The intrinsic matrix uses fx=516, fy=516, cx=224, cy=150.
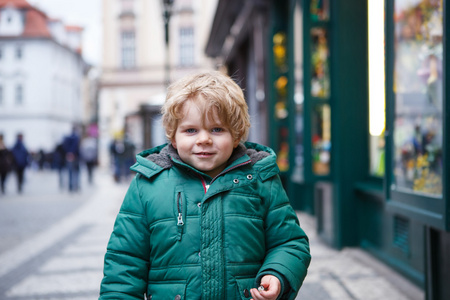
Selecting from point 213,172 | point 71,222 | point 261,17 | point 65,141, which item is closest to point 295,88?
point 261,17

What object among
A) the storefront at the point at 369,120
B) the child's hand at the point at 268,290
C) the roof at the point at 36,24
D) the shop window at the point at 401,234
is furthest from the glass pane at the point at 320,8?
the roof at the point at 36,24

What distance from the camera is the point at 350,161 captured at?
5504 millimetres

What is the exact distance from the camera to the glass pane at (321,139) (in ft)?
19.7

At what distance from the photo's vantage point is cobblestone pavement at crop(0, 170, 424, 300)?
4016mm

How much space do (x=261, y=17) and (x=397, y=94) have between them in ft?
19.3

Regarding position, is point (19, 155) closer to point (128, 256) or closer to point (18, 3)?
point (18, 3)

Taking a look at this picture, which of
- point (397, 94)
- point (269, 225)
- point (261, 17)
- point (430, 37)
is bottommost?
point (269, 225)

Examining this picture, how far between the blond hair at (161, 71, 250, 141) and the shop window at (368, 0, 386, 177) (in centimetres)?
264

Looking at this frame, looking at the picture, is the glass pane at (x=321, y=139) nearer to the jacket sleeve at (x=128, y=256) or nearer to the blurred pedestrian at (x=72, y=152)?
the jacket sleeve at (x=128, y=256)

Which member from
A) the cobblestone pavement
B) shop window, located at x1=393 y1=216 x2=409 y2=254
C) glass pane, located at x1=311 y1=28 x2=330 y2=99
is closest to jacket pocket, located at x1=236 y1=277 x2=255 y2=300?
the cobblestone pavement

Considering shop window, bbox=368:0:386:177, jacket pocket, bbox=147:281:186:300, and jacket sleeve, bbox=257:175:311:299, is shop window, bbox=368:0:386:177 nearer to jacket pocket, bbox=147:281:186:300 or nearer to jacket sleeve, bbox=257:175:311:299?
jacket sleeve, bbox=257:175:311:299

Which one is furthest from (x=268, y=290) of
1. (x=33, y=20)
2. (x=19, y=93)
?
(x=33, y=20)

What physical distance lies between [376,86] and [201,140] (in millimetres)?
3221

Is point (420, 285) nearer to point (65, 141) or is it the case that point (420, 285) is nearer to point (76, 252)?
point (76, 252)
